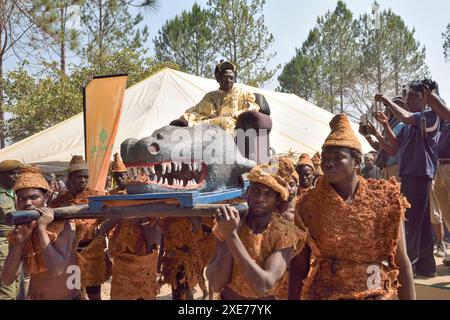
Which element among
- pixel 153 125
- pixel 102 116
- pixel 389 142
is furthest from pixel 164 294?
pixel 153 125

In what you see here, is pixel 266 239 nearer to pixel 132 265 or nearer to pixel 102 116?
pixel 132 265

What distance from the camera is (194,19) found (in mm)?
31172

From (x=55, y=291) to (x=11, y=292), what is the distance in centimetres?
115

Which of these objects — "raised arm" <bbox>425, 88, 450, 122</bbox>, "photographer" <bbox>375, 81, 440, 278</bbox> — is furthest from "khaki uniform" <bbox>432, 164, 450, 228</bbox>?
"raised arm" <bbox>425, 88, 450, 122</bbox>

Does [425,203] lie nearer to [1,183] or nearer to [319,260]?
[319,260]

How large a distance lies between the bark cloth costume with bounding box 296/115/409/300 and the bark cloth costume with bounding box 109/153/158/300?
212 cm

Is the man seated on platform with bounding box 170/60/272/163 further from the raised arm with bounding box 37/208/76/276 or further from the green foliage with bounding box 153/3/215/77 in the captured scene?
the green foliage with bounding box 153/3/215/77

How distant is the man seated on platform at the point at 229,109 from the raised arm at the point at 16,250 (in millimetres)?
2086

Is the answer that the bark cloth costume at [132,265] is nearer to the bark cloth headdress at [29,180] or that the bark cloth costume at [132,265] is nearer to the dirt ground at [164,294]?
the bark cloth headdress at [29,180]

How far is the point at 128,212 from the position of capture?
3172mm

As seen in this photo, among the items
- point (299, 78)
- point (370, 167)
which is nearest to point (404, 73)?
point (299, 78)

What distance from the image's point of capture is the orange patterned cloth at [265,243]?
271 cm

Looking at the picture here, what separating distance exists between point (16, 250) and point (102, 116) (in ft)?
18.7

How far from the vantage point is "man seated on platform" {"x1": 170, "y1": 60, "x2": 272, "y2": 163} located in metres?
4.80
